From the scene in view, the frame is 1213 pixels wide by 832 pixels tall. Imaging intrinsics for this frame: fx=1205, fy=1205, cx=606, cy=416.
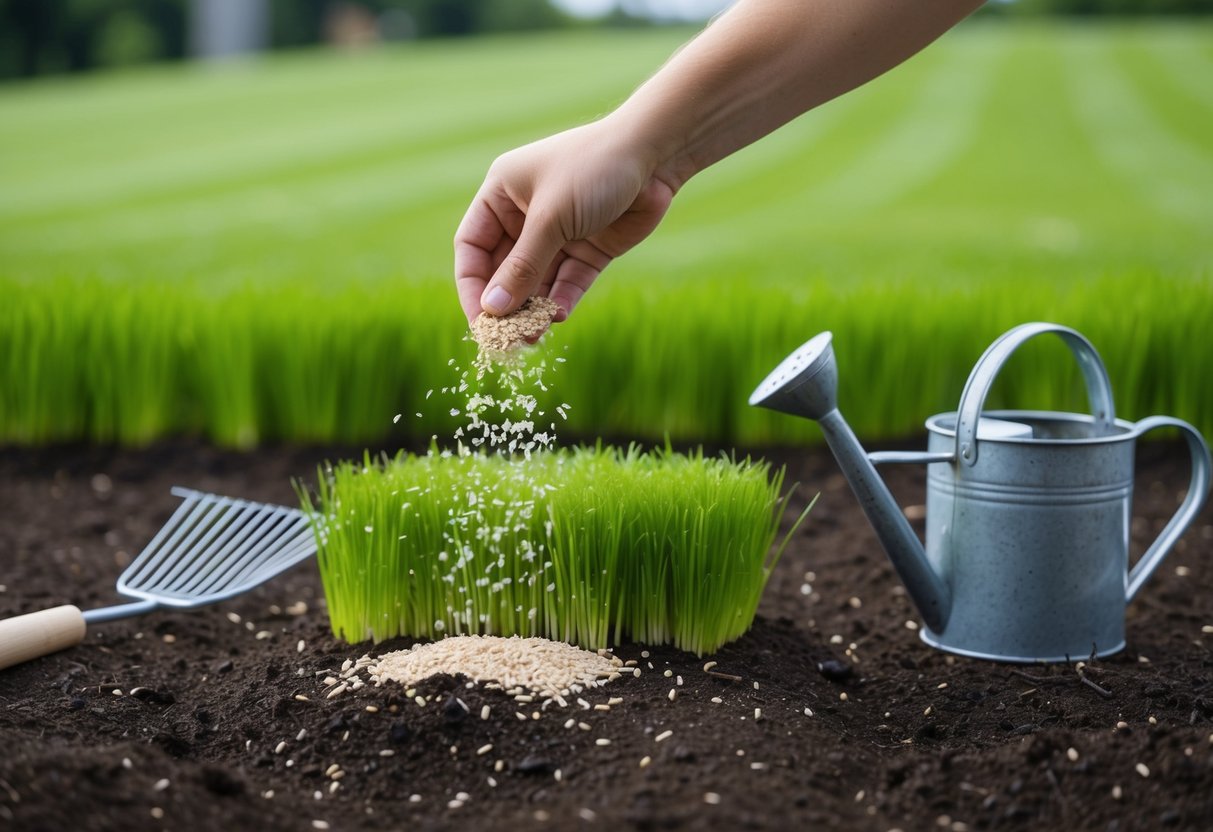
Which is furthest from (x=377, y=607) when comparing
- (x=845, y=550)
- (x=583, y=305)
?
(x=583, y=305)

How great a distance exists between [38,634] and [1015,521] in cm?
164

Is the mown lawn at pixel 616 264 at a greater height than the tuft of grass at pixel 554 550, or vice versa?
the mown lawn at pixel 616 264

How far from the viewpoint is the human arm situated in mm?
1797

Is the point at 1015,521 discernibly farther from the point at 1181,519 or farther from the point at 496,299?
the point at 496,299

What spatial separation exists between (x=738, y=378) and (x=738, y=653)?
1.41m

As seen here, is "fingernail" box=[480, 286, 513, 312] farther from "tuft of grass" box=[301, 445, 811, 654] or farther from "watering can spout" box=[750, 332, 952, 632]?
"watering can spout" box=[750, 332, 952, 632]

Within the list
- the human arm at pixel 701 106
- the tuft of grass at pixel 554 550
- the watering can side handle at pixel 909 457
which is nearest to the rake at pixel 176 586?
the tuft of grass at pixel 554 550

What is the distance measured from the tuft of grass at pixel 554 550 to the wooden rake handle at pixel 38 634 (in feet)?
1.45

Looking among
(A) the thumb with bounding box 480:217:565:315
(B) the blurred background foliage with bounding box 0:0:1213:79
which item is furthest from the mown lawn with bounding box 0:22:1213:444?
(B) the blurred background foliage with bounding box 0:0:1213:79

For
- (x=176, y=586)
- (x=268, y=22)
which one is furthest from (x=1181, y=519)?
(x=268, y=22)

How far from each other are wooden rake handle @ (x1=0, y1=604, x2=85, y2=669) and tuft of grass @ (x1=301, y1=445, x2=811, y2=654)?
443 mm

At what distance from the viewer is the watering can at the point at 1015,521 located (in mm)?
1977

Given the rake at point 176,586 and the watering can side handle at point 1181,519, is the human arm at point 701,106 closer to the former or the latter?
the rake at point 176,586

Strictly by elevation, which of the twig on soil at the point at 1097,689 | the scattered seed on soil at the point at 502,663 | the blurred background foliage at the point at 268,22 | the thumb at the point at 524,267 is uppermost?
the blurred background foliage at the point at 268,22
